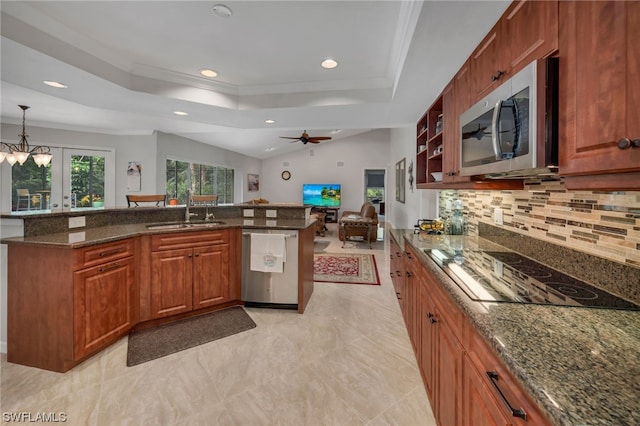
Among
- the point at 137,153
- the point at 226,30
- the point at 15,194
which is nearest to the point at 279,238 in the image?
the point at 226,30

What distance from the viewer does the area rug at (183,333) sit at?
2.28 meters

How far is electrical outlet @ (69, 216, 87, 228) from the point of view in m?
2.52

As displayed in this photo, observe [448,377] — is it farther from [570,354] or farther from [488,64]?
[488,64]

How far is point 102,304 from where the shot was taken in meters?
2.23

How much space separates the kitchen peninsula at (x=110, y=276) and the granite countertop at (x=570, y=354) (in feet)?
7.43

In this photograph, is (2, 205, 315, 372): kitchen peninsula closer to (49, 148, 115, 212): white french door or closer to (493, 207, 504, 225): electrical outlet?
(493, 207, 504, 225): electrical outlet

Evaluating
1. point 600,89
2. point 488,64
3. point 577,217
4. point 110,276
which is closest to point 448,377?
point 577,217

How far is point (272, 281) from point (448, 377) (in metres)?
2.17

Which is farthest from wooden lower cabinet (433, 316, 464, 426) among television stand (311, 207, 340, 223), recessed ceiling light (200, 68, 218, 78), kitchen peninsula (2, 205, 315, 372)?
television stand (311, 207, 340, 223)

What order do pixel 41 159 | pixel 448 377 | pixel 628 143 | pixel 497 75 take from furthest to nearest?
pixel 41 159
pixel 497 75
pixel 448 377
pixel 628 143

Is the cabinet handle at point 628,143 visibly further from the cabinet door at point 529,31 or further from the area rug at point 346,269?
the area rug at point 346,269

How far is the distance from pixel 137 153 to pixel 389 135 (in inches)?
294

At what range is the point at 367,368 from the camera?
2.11 m

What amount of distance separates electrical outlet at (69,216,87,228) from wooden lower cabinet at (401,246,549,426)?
117 inches
